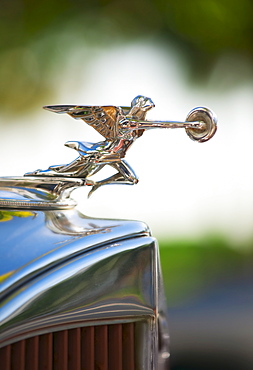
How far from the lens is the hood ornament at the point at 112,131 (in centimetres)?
65

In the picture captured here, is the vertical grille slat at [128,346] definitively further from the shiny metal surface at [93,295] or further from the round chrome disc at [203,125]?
the round chrome disc at [203,125]

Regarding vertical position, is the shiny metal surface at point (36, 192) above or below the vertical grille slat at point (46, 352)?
above

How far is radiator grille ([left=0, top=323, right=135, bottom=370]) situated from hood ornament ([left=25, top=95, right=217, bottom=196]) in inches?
7.0

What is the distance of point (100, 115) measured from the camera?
0.66 m

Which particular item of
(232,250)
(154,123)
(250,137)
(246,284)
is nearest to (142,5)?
(250,137)

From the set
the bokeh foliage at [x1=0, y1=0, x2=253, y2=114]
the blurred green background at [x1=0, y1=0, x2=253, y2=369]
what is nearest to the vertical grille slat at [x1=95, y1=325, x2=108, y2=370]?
the blurred green background at [x1=0, y1=0, x2=253, y2=369]

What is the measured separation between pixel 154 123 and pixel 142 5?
3.58 m

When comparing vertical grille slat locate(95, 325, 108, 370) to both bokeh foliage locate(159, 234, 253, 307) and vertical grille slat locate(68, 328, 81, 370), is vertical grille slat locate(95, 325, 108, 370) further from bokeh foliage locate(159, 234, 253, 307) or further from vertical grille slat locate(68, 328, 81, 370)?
bokeh foliage locate(159, 234, 253, 307)

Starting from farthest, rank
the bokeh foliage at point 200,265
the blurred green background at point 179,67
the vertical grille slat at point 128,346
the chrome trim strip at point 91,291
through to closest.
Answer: the bokeh foliage at point 200,265 → the blurred green background at point 179,67 → the vertical grille slat at point 128,346 → the chrome trim strip at point 91,291

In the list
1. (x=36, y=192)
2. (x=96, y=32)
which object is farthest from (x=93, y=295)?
(x=96, y=32)

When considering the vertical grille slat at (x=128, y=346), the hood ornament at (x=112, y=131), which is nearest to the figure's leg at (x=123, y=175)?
the hood ornament at (x=112, y=131)

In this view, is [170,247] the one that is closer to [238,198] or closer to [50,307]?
[238,198]

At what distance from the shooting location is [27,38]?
3678 millimetres

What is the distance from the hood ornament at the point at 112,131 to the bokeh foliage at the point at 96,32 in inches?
113
